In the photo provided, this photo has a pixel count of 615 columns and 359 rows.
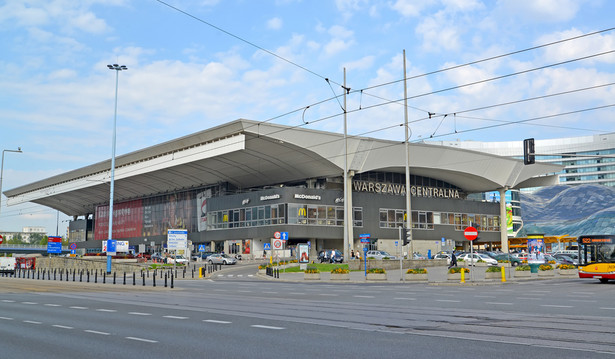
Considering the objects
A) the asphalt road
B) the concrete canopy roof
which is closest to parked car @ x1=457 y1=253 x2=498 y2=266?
the concrete canopy roof

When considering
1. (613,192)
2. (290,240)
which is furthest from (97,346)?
(613,192)

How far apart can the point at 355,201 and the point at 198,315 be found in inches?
2498

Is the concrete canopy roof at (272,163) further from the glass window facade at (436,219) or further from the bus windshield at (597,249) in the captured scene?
the bus windshield at (597,249)

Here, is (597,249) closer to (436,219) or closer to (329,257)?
(329,257)

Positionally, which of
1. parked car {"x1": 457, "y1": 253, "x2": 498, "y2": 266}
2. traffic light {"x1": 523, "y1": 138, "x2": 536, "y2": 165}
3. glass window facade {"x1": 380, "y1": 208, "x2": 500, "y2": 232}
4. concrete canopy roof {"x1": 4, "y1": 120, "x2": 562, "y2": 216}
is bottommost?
parked car {"x1": 457, "y1": 253, "x2": 498, "y2": 266}

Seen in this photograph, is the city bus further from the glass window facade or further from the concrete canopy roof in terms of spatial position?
the glass window facade

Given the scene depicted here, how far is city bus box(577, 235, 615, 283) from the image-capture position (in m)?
31.6

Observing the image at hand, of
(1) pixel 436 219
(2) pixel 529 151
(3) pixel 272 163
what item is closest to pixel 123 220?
(3) pixel 272 163

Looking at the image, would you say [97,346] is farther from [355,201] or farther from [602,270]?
[355,201]

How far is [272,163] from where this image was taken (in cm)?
7394

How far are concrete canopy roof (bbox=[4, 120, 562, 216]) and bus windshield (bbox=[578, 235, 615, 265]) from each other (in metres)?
30.4

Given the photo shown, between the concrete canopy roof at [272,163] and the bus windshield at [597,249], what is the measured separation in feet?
99.9

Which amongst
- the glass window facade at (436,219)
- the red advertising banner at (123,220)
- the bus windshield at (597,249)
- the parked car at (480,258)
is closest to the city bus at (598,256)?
the bus windshield at (597,249)

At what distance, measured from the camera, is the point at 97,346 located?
32.3 feet
